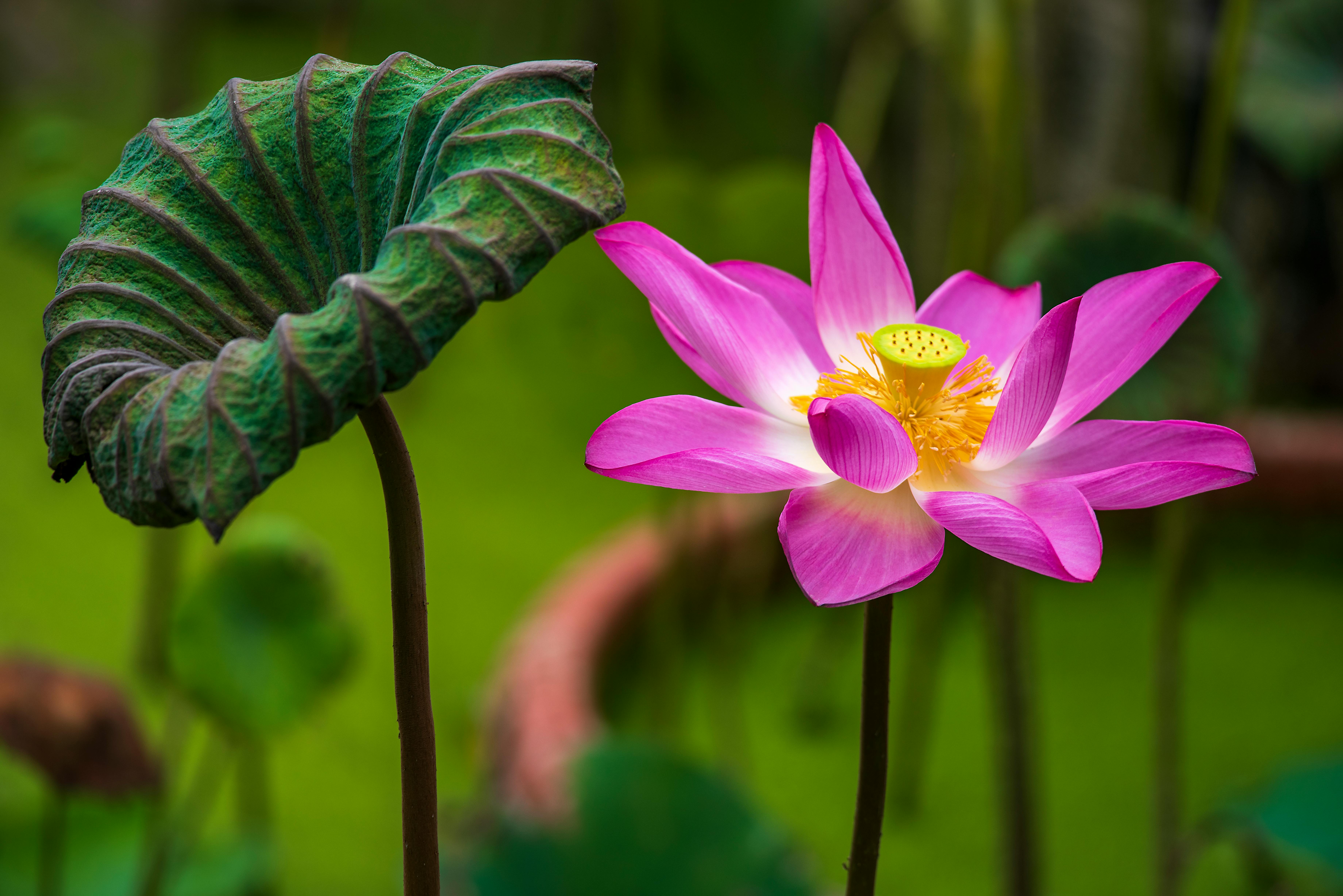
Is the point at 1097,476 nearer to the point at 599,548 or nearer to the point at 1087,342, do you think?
the point at 1087,342

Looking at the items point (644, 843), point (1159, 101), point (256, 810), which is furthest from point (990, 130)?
point (256, 810)

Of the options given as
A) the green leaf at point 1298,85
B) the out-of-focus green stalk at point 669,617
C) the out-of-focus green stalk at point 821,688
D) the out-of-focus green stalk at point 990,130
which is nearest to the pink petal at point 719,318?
the out-of-focus green stalk at point 990,130

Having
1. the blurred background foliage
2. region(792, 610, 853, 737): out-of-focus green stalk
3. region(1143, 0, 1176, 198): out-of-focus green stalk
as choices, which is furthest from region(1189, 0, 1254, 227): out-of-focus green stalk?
region(792, 610, 853, 737): out-of-focus green stalk

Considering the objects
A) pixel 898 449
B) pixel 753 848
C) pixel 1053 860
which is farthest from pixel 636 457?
pixel 1053 860

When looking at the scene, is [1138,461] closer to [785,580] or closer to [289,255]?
→ [289,255]

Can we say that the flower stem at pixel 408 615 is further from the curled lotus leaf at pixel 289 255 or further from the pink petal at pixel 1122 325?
the pink petal at pixel 1122 325

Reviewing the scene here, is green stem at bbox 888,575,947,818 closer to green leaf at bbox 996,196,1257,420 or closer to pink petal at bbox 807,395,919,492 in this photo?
green leaf at bbox 996,196,1257,420
